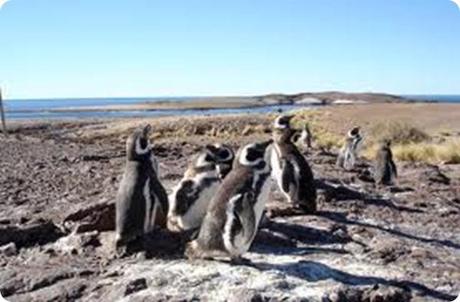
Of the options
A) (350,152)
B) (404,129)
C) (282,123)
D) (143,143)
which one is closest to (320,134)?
(404,129)

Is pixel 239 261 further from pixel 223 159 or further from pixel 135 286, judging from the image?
pixel 223 159

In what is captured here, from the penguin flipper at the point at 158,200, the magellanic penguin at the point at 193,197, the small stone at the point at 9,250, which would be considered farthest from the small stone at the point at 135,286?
the small stone at the point at 9,250

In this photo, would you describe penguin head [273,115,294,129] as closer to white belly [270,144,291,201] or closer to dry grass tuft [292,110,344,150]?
white belly [270,144,291,201]

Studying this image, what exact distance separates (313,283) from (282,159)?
2812 millimetres

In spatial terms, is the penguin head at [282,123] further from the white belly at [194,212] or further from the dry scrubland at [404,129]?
the dry scrubland at [404,129]

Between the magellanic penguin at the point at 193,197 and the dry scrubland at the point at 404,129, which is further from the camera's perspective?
the dry scrubland at the point at 404,129

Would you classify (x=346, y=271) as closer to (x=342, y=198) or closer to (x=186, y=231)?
(x=186, y=231)

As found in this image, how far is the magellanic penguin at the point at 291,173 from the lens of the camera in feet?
22.2

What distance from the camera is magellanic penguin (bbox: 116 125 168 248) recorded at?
17.0ft

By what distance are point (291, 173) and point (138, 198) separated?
219cm

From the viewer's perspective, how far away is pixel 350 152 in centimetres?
1316

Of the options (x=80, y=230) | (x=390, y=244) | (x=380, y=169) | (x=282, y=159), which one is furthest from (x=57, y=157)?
(x=390, y=244)

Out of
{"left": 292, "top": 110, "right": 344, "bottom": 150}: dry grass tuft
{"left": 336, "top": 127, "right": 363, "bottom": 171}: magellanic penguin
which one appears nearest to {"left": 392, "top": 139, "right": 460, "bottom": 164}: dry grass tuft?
{"left": 336, "top": 127, "right": 363, "bottom": 171}: magellanic penguin

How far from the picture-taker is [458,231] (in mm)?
6699
